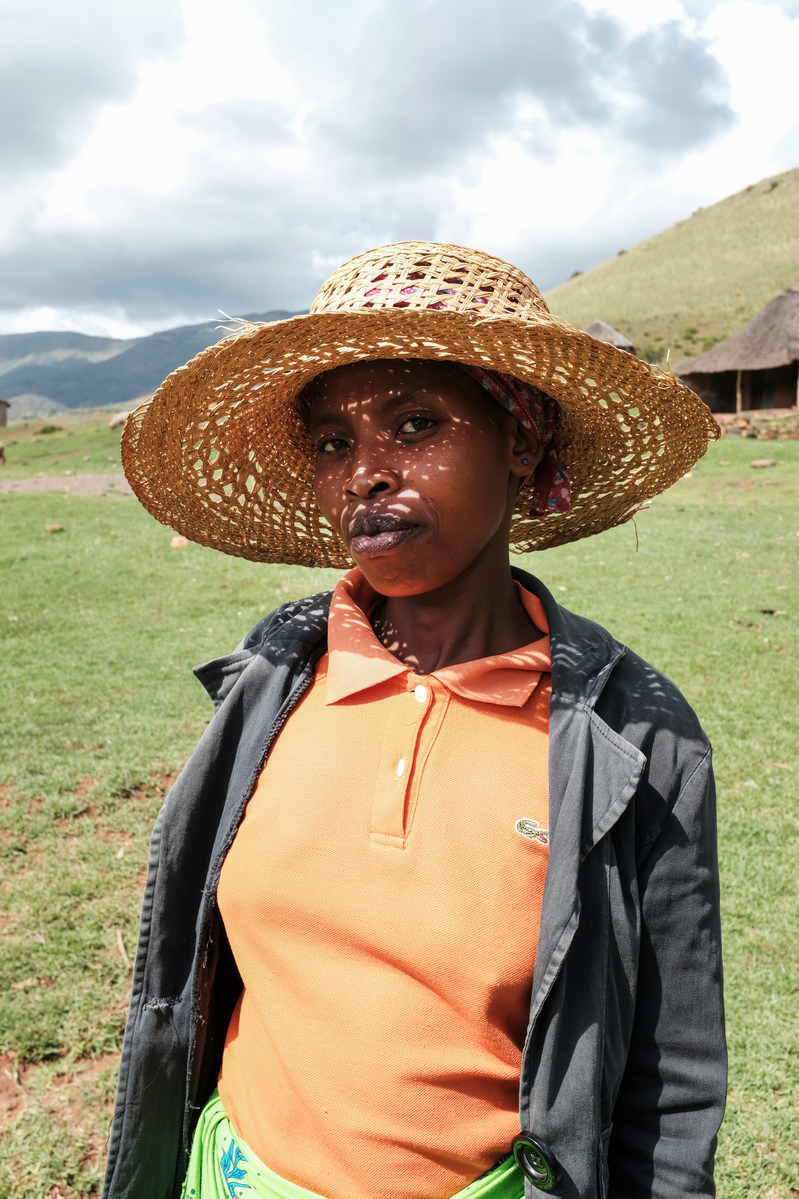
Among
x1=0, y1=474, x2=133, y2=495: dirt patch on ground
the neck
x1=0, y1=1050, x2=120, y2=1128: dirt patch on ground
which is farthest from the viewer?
x1=0, y1=474, x2=133, y2=495: dirt patch on ground

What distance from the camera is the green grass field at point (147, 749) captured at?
9.77 feet

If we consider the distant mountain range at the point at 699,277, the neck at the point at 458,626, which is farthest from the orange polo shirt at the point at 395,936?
the distant mountain range at the point at 699,277

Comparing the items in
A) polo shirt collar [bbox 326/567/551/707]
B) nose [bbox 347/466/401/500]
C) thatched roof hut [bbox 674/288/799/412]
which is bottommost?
polo shirt collar [bbox 326/567/551/707]

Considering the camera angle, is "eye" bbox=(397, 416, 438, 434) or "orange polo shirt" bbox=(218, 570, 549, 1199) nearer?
"orange polo shirt" bbox=(218, 570, 549, 1199)

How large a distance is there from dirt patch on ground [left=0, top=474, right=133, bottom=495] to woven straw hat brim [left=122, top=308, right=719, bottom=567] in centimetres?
1528

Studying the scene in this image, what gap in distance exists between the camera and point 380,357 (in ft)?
5.03

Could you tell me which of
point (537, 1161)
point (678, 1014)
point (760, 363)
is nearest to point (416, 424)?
point (678, 1014)

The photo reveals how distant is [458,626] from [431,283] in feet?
2.21

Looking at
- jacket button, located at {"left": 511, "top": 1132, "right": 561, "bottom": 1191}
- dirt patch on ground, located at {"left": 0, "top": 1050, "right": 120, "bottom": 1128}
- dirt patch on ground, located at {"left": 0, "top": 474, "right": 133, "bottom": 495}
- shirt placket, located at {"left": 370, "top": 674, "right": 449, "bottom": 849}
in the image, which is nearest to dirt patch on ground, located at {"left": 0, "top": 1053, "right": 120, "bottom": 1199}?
dirt patch on ground, located at {"left": 0, "top": 1050, "right": 120, "bottom": 1128}

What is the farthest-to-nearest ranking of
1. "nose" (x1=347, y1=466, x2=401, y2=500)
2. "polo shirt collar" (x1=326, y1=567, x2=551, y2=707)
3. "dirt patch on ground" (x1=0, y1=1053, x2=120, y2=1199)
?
"dirt patch on ground" (x1=0, y1=1053, x2=120, y2=1199), "polo shirt collar" (x1=326, y1=567, x2=551, y2=707), "nose" (x1=347, y1=466, x2=401, y2=500)

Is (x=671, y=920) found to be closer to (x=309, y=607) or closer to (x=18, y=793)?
(x=309, y=607)

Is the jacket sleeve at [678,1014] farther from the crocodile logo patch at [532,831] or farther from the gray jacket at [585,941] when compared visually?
the crocodile logo patch at [532,831]

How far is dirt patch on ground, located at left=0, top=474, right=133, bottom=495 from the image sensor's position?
55.4 feet

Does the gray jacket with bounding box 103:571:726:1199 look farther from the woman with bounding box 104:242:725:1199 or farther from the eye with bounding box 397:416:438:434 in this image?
the eye with bounding box 397:416:438:434
